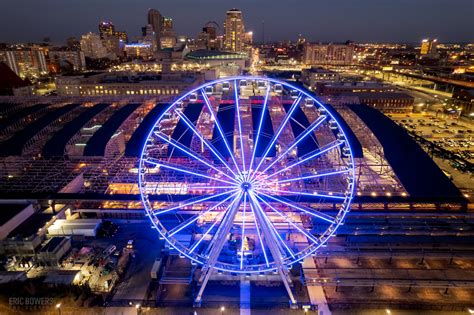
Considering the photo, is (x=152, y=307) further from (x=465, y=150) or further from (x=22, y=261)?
(x=465, y=150)

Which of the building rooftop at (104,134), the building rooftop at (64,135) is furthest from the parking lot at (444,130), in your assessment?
the building rooftop at (64,135)

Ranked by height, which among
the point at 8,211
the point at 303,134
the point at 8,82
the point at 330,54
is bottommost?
the point at 8,211

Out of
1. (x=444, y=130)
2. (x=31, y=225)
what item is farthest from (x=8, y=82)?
(x=444, y=130)

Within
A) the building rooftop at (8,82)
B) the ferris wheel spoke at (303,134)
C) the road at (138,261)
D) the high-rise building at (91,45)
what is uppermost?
the high-rise building at (91,45)

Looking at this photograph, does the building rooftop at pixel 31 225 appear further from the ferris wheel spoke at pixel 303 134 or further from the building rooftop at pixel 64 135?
the ferris wheel spoke at pixel 303 134

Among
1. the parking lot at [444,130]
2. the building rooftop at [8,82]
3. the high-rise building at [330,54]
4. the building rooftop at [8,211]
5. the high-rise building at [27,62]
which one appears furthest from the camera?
the high-rise building at [330,54]

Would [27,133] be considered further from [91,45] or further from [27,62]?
[91,45]
